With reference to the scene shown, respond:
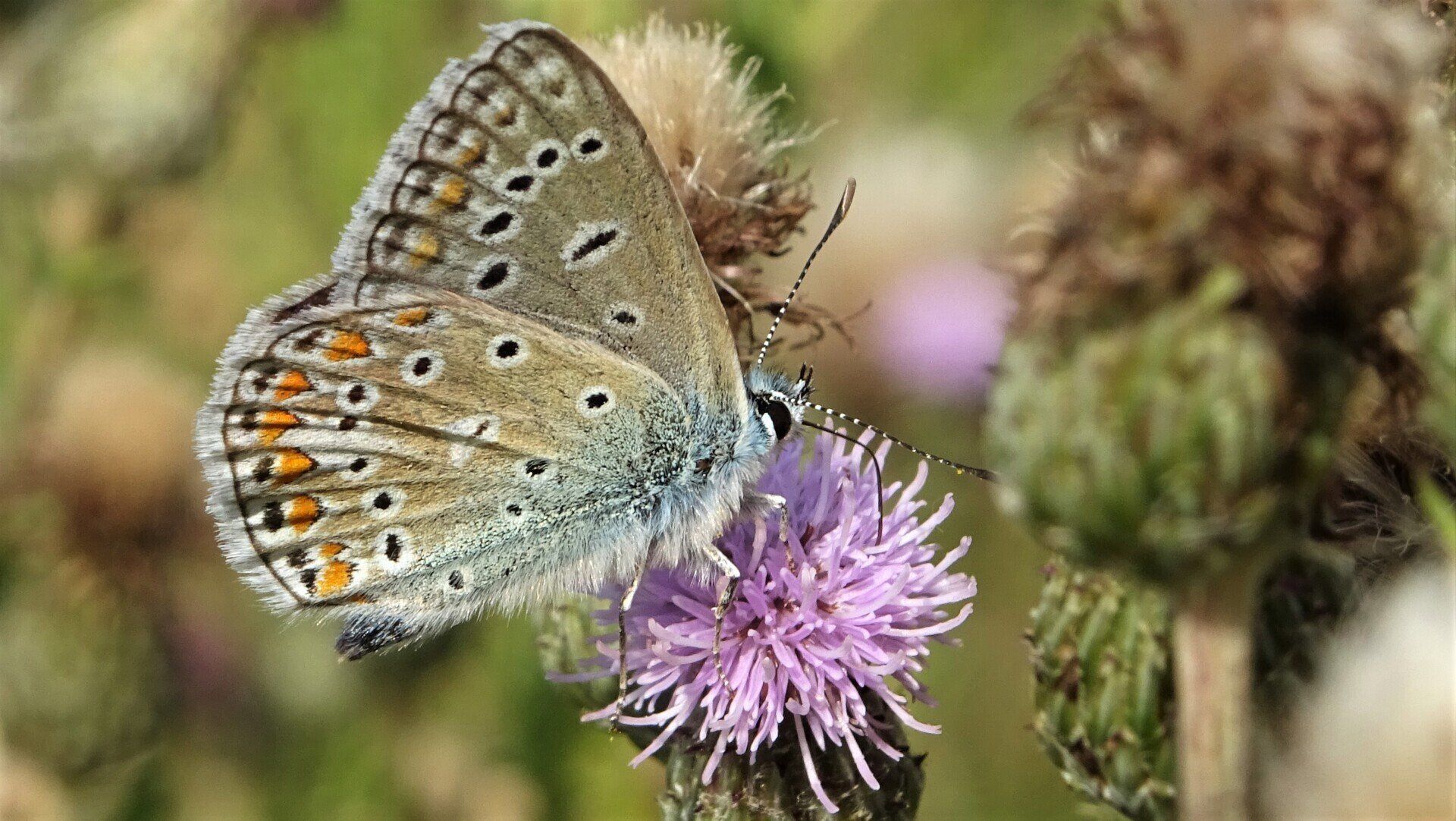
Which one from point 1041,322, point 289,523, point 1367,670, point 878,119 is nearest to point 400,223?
point 289,523

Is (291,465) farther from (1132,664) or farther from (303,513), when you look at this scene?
(1132,664)

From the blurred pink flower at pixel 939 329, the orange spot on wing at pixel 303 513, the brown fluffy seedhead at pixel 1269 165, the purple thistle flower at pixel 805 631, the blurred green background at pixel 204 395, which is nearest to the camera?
the brown fluffy seedhead at pixel 1269 165

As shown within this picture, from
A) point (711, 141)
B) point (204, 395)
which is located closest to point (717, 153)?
point (711, 141)

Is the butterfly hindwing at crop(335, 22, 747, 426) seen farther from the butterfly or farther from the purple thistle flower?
the purple thistle flower

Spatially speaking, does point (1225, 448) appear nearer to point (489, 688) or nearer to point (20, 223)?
point (489, 688)

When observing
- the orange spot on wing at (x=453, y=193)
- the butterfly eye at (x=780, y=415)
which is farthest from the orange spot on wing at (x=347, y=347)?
the butterfly eye at (x=780, y=415)

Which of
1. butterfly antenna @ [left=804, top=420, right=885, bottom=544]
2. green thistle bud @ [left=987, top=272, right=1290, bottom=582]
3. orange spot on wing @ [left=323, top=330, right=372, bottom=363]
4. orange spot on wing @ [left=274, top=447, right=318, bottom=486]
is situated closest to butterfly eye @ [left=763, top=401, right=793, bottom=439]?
butterfly antenna @ [left=804, top=420, right=885, bottom=544]

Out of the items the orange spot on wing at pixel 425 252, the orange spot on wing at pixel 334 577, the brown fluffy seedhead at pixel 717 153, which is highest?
the brown fluffy seedhead at pixel 717 153

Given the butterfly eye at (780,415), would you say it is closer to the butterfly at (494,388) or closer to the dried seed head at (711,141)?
the butterfly at (494,388)
